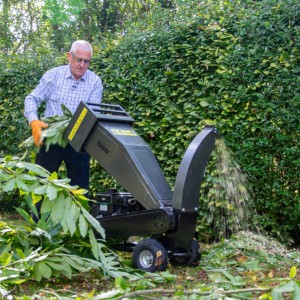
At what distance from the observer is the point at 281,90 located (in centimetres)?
564

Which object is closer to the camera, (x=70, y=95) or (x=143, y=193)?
(x=143, y=193)

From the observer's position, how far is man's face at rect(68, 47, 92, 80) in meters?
5.30

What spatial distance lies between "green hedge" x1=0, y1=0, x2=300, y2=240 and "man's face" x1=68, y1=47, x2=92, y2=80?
4.18 ft

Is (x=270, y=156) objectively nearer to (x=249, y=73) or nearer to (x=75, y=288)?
(x=249, y=73)

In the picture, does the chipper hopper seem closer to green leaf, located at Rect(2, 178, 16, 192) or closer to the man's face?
the man's face

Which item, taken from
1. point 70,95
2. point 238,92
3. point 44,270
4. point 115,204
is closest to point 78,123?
point 115,204

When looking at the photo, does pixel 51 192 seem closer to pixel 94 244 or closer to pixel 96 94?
pixel 94 244

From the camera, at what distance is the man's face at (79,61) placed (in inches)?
209

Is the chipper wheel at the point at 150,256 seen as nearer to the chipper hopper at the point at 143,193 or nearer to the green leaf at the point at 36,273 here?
the chipper hopper at the point at 143,193

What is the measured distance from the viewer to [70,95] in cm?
547

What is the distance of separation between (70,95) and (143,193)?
4.86ft

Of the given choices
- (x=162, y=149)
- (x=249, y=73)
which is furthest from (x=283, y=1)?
(x=162, y=149)

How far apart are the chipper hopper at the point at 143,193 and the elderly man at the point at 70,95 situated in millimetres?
571

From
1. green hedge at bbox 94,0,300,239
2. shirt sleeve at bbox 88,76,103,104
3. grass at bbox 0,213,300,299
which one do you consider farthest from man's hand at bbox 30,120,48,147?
green hedge at bbox 94,0,300,239
